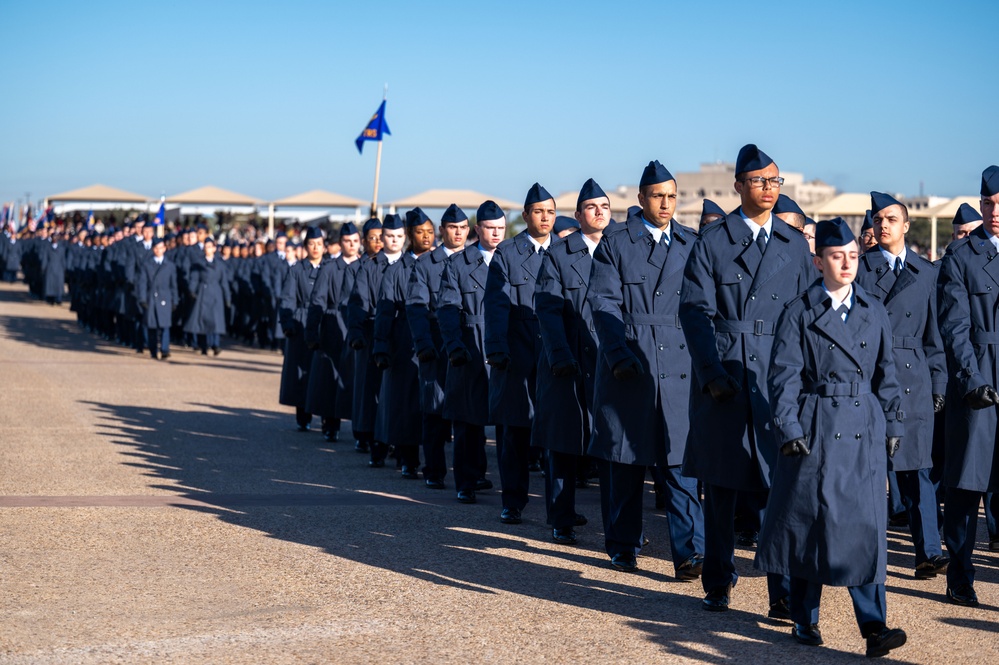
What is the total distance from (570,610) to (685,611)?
54cm

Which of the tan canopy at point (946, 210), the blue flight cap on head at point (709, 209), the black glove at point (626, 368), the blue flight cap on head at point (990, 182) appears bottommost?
the black glove at point (626, 368)

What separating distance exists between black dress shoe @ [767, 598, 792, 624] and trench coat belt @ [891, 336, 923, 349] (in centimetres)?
189

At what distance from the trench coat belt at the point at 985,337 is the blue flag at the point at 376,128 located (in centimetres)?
2034

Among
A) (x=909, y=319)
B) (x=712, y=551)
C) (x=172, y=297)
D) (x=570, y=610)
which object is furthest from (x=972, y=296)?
(x=172, y=297)

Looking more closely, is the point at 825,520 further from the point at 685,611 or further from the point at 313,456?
the point at 313,456

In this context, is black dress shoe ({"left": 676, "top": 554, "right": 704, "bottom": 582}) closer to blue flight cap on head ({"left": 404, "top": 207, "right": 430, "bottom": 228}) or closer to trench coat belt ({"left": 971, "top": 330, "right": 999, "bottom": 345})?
trench coat belt ({"left": 971, "top": 330, "right": 999, "bottom": 345})

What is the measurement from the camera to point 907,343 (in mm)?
7594

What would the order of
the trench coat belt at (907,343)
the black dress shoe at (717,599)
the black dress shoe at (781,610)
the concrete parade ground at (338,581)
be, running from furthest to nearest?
the trench coat belt at (907,343) → the black dress shoe at (717,599) → the black dress shoe at (781,610) → the concrete parade ground at (338,581)

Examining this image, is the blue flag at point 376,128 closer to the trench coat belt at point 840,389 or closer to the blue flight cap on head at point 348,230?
the blue flight cap on head at point 348,230

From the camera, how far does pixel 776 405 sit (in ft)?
19.1

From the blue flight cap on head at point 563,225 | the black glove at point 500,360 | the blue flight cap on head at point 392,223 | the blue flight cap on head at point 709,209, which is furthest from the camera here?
the blue flight cap on head at point 392,223

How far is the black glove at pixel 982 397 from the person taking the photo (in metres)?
6.89

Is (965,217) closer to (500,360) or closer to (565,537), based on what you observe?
(500,360)

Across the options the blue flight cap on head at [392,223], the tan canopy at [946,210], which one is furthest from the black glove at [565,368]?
the tan canopy at [946,210]
